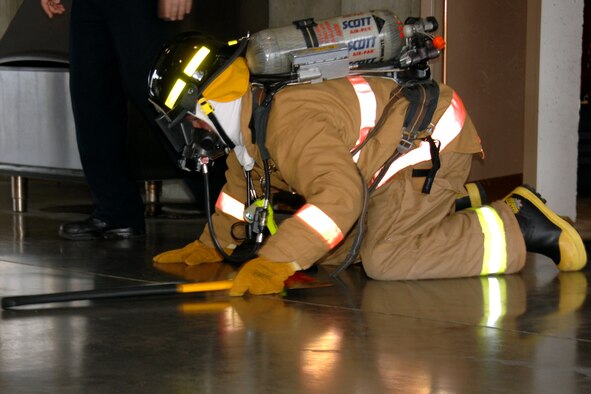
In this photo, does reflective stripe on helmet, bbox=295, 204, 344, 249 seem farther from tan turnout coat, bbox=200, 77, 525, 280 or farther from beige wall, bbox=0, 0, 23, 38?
beige wall, bbox=0, 0, 23, 38

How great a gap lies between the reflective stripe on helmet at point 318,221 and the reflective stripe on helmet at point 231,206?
2.30 feet

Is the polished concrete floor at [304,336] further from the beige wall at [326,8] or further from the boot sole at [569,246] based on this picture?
the beige wall at [326,8]

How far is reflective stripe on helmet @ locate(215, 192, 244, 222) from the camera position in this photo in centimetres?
385

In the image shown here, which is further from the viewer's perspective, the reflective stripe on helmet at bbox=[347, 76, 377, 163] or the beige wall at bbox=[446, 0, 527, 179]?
the beige wall at bbox=[446, 0, 527, 179]

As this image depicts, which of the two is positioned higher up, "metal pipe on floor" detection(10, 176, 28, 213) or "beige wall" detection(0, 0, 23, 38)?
"beige wall" detection(0, 0, 23, 38)

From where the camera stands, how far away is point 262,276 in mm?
3188

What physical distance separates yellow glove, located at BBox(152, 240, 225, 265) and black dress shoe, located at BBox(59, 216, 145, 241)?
650 mm

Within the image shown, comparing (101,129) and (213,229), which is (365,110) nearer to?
(213,229)

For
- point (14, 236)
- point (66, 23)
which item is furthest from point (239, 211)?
point (66, 23)

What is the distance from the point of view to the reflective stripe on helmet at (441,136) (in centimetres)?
361

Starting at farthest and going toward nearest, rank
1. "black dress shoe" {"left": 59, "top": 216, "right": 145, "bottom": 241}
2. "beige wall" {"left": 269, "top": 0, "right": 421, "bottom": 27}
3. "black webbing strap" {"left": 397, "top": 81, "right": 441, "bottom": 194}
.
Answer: "beige wall" {"left": 269, "top": 0, "right": 421, "bottom": 27}, "black dress shoe" {"left": 59, "top": 216, "right": 145, "bottom": 241}, "black webbing strap" {"left": 397, "top": 81, "right": 441, "bottom": 194}

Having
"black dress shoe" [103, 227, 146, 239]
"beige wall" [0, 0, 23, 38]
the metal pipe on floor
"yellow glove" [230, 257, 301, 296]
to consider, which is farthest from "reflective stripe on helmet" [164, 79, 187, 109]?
"beige wall" [0, 0, 23, 38]

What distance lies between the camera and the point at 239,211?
3848 millimetres

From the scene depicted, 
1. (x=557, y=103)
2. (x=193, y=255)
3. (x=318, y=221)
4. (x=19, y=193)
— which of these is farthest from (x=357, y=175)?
(x=19, y=193)
